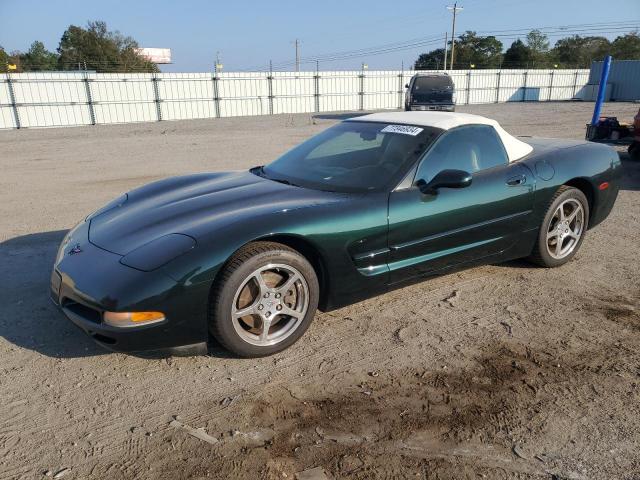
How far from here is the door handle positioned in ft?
12.6

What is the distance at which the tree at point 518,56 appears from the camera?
210ft

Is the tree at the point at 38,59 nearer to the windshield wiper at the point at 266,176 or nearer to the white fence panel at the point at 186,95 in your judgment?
the white fence panel at the point at 186,95

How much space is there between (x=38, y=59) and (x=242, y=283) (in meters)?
77.3

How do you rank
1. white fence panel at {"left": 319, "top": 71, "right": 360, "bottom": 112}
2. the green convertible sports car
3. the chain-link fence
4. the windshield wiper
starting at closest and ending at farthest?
the green convertible sports car < the windshield wiper < the chain-link fence < white fence panel at {"left": 319, "top": 71, "right": 360, "bottom": 112}

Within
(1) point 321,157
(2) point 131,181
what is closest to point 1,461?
(1) point 321,157

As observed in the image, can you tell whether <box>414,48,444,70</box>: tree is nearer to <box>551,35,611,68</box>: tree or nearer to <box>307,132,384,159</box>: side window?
<box>551,35,611,68</box>: tree

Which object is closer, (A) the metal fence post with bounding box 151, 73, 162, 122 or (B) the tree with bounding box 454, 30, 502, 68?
(A) the metal fence post with bounding box 151, 73, 162, 122

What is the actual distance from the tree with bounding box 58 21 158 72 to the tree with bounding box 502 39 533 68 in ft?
150

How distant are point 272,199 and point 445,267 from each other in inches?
53.9

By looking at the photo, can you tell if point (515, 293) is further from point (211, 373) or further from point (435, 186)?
point (211, 373)

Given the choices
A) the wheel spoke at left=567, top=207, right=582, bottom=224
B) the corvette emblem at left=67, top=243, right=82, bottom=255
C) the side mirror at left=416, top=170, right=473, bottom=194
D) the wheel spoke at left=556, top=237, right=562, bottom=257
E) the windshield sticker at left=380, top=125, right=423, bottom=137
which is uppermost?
the windshield sticker at left=380, top=125, right=423, bottom=137

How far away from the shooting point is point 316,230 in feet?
9.95

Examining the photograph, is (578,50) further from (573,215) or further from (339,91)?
(573,215)

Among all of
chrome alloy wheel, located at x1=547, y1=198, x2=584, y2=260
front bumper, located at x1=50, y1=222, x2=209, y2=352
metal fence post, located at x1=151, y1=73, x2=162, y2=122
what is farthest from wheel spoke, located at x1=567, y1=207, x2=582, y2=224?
metal fence post, located at x1=151, y1=73, x2=162, y2=122
